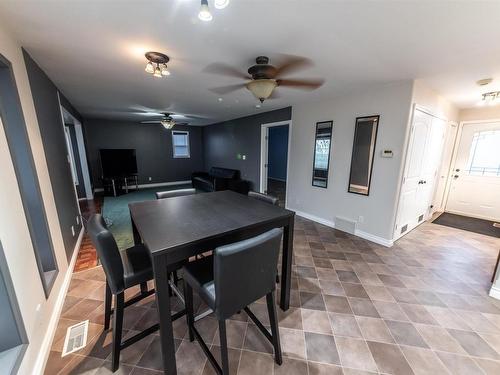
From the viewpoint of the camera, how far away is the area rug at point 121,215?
3199mm

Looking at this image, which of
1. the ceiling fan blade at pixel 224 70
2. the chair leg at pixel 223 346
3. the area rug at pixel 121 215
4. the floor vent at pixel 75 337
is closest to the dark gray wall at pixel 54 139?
the area rug at pixel 121 215

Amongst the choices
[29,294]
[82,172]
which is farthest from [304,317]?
[82,172]

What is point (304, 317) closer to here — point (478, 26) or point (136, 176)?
point (478, 26)

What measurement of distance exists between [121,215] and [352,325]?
462 cm

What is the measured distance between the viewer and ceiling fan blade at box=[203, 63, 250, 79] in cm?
224

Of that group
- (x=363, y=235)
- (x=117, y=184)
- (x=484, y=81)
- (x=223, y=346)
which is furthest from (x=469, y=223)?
(x=117, y=184)

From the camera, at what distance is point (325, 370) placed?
1.38 meters

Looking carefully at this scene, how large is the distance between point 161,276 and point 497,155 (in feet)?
20.9

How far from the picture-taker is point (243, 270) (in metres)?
1.14

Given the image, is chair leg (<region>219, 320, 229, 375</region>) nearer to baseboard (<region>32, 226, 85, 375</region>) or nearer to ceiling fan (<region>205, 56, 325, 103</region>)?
baseboard (<region>32, 226, 85, 375</region>)

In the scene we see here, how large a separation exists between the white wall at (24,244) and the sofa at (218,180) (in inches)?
166

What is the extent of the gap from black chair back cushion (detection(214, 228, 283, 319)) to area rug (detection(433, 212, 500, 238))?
15.5 feet

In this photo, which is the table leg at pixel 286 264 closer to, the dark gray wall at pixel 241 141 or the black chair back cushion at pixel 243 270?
the black chair back cushion at pixel 243 270

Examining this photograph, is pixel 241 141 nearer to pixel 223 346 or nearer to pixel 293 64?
pixel 293 64
